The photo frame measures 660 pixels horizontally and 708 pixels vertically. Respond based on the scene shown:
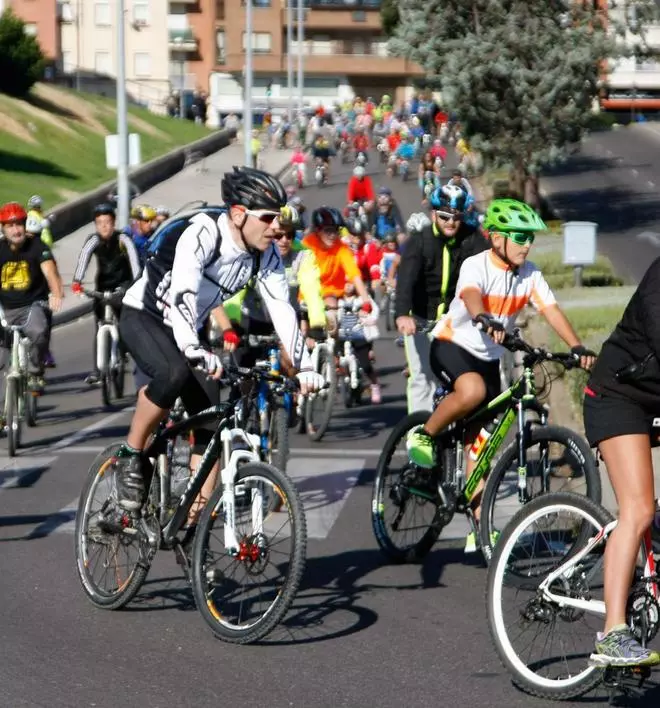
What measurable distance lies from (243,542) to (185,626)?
2.11 feet

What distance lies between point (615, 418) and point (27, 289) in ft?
27.9

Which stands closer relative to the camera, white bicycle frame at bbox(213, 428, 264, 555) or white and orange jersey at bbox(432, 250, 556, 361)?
white bicycle frame at bbox(213, 428, 264, 555)

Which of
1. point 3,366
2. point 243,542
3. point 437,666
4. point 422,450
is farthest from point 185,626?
point 3,366

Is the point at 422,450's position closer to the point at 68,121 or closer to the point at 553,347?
the point at 553,347

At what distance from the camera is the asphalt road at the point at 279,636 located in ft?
19.3

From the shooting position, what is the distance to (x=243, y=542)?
21.1ft

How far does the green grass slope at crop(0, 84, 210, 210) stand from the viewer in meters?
45.5

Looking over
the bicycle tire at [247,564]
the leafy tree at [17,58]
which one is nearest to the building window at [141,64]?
the leafy tree at [17,58]

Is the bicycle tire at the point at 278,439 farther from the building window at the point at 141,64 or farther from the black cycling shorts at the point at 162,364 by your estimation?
the building window at the point at 141,64

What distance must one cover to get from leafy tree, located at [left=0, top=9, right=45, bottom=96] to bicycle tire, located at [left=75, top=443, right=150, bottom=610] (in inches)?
2066

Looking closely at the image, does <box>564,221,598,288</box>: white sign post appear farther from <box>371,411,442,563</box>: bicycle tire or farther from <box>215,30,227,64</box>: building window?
<box>215,30,227,64</box>: building window

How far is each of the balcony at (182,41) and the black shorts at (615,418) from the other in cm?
11365

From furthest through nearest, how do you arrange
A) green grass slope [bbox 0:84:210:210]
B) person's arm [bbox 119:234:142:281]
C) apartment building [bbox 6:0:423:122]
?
apartment building [bbox 6:0:423:122], green grass slope [bbox 0:84:210:210], person's arm [bbox 119:234:142:281]

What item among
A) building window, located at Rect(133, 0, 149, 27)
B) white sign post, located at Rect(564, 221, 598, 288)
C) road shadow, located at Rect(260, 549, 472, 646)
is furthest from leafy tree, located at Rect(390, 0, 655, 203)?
building window, located at Rect(133, 0, 149, 27)
